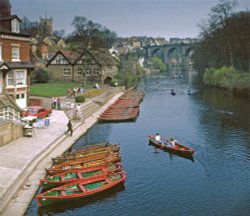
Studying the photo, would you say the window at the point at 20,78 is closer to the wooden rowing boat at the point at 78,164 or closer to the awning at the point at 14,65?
the awning at the point at 14,65

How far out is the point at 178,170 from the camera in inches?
938

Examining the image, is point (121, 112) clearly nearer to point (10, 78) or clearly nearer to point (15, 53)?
point (10, 78)

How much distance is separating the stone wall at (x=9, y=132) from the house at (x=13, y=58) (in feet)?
32.4

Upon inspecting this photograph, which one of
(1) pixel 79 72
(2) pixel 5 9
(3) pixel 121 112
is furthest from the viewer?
(1) pixel 79 72

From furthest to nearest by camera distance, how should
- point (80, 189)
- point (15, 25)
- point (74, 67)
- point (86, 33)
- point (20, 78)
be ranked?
point (74, 67), point (86, 33), point (20, 78), point (15, 25), point (80, 189)

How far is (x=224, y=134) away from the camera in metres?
34.1

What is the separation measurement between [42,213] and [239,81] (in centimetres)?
5457

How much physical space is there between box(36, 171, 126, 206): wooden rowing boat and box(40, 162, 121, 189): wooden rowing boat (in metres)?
0.42

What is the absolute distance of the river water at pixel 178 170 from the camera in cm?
1795

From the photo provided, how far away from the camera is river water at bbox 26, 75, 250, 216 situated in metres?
18.0

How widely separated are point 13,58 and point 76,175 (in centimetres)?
2085

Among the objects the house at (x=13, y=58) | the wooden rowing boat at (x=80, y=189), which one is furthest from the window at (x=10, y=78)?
the wooden rowing boat at (x=80, y=189)

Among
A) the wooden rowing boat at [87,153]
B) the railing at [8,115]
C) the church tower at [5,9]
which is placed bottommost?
the wooden rowing boat at [87,153]

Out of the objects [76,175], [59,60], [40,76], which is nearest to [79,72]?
[59,60]
